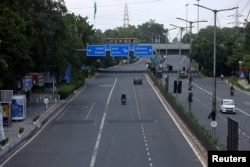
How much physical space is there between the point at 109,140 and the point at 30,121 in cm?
1267

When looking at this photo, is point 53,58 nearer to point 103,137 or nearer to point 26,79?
point 26,79

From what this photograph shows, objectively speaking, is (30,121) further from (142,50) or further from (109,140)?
(142,50)

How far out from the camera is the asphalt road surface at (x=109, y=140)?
29.8m

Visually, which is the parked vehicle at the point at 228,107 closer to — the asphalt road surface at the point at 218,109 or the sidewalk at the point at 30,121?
the asphalt road surface at the point at 218,109

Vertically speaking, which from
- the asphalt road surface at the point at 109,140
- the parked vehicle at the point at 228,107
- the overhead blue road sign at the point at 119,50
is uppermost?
the overhead blue road sign at the point at 119,50

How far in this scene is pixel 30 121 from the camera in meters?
48.4

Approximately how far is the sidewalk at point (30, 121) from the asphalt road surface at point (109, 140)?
78 centimetres

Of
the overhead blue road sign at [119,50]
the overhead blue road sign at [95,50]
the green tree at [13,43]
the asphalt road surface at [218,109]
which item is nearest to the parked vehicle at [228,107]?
the asphalt road surface at [218,109]

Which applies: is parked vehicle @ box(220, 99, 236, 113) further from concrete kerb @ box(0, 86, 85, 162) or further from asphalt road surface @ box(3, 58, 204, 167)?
concrete kerb @ box(0, 86, 85, 162)

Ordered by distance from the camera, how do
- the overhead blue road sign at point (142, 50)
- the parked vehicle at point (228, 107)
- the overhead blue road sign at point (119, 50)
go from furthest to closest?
the overhead blue road sign at point (119, 50) → the overhead blue road sign at point (142, 50) → the parked vehicle at point (228, 107)

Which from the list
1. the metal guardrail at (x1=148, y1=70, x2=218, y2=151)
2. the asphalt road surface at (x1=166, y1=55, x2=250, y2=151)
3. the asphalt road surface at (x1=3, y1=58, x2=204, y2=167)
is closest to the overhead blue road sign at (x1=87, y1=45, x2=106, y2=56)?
the asphalt road surface at (x1=166, y1=55, x2=250, y2=151)

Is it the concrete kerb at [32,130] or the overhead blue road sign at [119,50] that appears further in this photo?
the overhead blue road sign at [119,50]

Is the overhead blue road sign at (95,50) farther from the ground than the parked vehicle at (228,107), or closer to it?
farther from the ground

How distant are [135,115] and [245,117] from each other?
999cm
